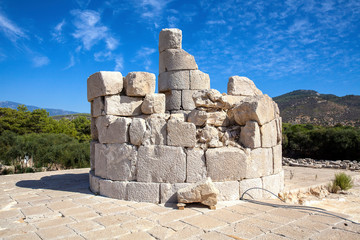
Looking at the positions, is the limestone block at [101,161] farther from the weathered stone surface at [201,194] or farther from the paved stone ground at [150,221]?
the weathered stone surface at [201,194]

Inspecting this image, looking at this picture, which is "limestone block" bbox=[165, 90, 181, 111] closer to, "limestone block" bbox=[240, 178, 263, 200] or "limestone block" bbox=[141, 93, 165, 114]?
"limestone block" bbox=[141, 93, 165, 114]

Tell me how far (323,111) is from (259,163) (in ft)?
124

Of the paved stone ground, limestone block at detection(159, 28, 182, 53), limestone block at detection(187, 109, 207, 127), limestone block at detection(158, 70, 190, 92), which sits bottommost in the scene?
the paved stone ground

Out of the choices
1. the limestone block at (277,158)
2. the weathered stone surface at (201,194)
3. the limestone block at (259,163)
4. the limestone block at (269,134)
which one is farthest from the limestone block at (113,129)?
the limestone block at (277,158)

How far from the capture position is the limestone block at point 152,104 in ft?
19.1

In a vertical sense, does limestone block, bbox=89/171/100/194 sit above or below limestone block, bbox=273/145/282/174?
below

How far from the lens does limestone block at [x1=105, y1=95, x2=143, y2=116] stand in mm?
5797

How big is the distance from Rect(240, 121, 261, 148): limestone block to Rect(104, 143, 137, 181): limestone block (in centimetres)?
227

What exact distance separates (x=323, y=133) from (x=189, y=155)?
539 inches

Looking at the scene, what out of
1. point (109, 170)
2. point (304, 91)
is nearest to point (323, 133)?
point (109, 170)

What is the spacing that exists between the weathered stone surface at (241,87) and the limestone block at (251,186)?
2.58 metres

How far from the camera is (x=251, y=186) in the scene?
17.7 feet

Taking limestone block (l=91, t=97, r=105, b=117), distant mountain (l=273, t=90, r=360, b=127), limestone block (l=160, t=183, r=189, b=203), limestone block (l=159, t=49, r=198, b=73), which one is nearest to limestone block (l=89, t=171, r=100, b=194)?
limestone block (l=91, t=97, r=105, b=117)

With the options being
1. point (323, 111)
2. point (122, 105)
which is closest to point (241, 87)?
point (122, 105)
